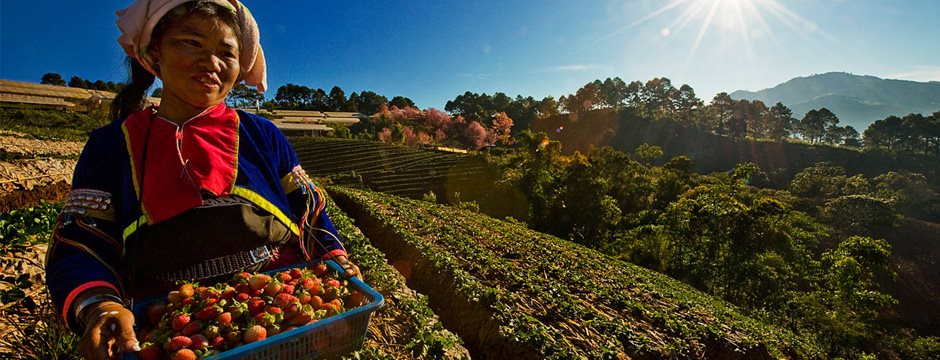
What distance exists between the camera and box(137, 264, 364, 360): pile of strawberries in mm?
1385

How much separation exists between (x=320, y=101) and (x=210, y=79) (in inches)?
3635

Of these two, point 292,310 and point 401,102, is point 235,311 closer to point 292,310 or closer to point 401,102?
point 292,310

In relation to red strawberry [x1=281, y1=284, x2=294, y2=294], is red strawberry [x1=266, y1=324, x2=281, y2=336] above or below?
below

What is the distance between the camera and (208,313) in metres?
1.50

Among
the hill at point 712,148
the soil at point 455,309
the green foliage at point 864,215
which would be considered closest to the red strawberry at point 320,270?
the soil at point 455,309

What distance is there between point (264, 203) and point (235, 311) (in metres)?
0.56

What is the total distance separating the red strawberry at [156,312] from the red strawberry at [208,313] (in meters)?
0.20

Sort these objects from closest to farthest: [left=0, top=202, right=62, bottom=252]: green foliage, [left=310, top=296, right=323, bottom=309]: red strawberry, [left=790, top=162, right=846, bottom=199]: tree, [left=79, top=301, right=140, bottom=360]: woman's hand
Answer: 1. [left=79, top=301, right=140, bottom=360]: woman's hand
2. [left=310, top=296, right=323, bottom=309]: red strawberry
3. [left=0, top=202, right=62, bottom=252]: green foliage
4. [left=790, top=162, right=846, bottom=199]: tree

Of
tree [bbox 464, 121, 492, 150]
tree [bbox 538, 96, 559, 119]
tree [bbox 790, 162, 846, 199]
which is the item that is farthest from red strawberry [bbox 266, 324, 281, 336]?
tree [bbox 538, 96, 559, 119]

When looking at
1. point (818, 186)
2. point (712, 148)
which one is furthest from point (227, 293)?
point (712, 148)

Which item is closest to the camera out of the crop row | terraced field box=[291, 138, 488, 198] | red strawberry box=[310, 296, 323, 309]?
red strawberry box=[310, 296, 323, 309]

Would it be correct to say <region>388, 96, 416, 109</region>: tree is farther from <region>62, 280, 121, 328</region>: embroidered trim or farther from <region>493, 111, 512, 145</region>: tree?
<region>62, 280, 121, 328</region>: embroidered trim

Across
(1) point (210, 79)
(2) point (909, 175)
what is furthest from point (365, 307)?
(2) point (909, 175)

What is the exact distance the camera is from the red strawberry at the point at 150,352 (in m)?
1.31
